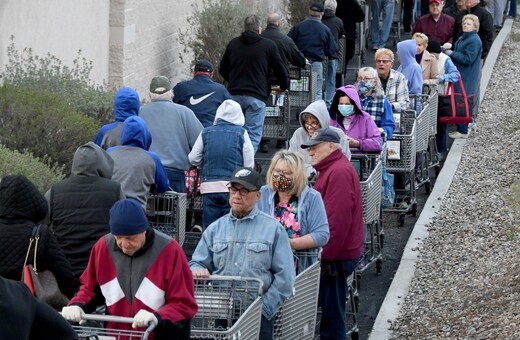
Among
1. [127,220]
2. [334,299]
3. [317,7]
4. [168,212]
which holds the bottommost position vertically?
[334,299]

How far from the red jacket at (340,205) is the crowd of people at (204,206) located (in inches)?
0.4

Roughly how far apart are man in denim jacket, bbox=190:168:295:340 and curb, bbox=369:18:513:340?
2.42m

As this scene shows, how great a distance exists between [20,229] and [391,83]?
24.5 feet

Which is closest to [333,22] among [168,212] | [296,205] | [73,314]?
[168,212]

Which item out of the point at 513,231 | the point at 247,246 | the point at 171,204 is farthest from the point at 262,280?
the point at 513,231

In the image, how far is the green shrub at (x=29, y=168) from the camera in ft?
33.1

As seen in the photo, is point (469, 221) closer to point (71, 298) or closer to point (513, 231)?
point (513, 231)

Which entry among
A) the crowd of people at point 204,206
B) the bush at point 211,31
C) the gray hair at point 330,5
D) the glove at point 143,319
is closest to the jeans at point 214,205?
the crowd of people at point 204,206

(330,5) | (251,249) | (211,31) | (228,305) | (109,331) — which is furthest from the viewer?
(330,5)

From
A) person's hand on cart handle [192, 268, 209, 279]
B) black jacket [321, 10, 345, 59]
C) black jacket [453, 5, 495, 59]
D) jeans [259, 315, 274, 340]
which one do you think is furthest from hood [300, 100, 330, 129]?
black jacket [453, 5, 495, 59]

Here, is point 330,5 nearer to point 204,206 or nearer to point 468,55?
point 468,55

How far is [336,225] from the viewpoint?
9.60 metres

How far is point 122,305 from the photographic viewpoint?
7344 millimetres

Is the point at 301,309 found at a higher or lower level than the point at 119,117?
lower
